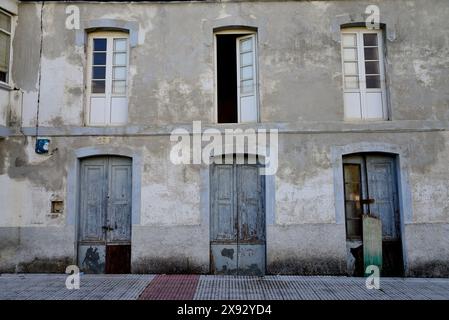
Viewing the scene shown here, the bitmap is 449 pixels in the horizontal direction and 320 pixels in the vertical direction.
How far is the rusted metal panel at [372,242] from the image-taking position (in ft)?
26.9

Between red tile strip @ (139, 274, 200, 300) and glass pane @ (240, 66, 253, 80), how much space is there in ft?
15.1

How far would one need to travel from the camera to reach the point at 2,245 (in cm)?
832

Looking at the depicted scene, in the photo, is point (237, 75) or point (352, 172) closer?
point (352, 172)

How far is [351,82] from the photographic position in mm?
8773

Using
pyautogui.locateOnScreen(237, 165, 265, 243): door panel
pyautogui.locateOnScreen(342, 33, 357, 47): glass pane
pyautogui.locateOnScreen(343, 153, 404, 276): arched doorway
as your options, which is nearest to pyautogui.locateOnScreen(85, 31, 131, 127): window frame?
pyautogui.locateOnScreen(237, 165, 265, 243): door panel

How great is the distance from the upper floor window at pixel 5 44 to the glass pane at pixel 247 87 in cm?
539

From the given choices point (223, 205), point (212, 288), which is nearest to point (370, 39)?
point (223, 205)

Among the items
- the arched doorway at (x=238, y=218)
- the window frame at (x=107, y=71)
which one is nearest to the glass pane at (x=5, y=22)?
the window frame at (x=107, y=71)

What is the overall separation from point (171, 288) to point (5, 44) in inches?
262

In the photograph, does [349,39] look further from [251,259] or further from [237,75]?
[251,259]

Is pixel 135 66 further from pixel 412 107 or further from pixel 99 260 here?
pixel 412 107

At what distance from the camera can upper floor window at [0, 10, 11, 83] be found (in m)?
8.62

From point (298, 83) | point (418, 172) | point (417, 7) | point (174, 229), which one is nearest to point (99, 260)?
point (174, 229)
